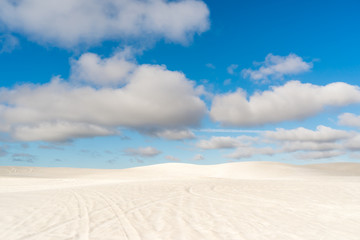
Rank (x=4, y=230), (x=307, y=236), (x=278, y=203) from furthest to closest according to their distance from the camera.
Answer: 1. (x=278, y=203)
2. (x=4, y=230)
3. (x=307, y=236)

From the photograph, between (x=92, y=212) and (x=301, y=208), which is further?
(x=301, y=208)

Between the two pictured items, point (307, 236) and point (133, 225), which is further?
point (133, 225)

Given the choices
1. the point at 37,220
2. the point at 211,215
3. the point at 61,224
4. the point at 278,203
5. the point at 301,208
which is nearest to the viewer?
the point at 61,224

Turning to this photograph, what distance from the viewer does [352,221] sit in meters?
8.03

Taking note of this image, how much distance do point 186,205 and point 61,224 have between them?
4.61 m

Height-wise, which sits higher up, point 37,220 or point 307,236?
point 37,220

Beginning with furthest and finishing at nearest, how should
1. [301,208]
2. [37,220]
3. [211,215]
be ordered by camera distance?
[301,208] → [211,215] → [37,220]

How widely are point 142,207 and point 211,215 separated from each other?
2822mm

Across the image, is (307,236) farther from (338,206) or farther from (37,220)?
(37,220)

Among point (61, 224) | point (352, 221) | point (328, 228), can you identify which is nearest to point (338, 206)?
point (352, 221)

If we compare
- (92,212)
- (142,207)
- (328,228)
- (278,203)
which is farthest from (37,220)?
(278,203)

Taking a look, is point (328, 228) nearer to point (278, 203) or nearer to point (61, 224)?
point (278, 203)

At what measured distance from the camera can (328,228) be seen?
7.16m

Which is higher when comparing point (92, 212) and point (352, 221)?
point (92, 212)
